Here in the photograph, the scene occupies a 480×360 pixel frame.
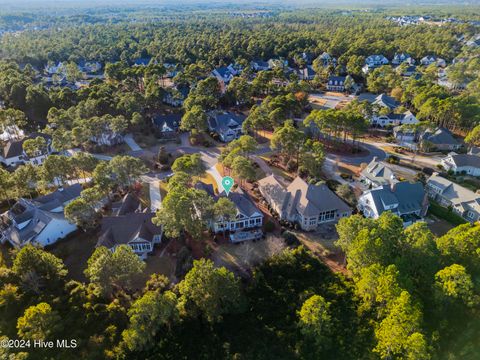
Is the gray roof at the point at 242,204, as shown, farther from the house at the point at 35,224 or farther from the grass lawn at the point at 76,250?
the house at the point at 35,224

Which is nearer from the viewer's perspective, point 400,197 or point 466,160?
point 400,197

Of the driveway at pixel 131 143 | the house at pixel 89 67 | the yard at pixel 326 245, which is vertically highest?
the house at pixel 89 67

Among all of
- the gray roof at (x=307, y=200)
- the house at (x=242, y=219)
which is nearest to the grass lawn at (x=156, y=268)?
the house at (x=242, y=219)

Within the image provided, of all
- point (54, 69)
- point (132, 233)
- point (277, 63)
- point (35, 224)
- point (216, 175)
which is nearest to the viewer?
point (132, 233)

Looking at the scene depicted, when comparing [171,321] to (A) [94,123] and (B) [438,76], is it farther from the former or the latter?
(B) [438,76]

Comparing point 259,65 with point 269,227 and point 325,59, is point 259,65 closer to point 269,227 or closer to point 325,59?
point 325,59

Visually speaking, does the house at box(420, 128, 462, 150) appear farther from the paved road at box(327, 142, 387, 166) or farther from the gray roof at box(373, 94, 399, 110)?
the gray roof at box(373, 94, 399, 110)

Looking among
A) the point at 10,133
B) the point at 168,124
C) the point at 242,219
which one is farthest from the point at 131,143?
the point at 242,219
